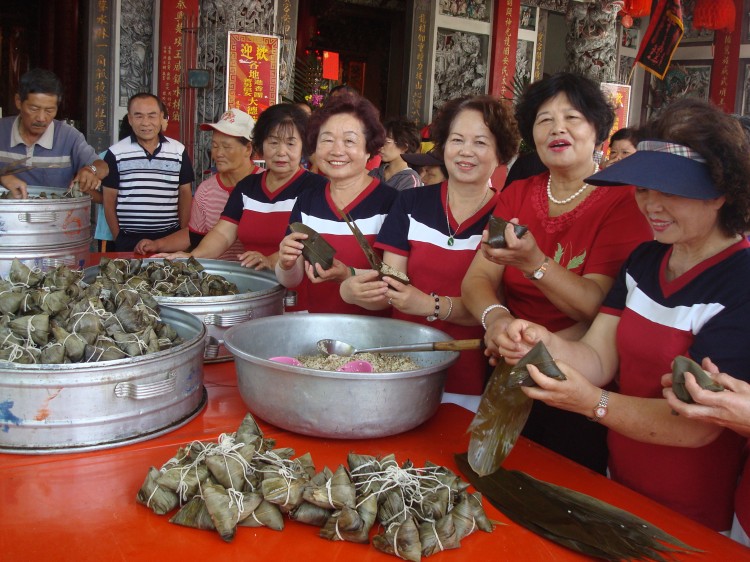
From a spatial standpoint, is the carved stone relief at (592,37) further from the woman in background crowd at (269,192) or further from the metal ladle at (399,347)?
the metal ladle at (399,347)

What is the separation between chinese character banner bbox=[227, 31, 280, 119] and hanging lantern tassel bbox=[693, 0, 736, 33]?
4655 mm

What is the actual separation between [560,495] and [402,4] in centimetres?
796

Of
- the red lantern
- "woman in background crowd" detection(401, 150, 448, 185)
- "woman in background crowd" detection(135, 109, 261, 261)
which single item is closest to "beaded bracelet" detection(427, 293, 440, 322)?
"woman in background crowd" detection(135, 109, 261, 261)

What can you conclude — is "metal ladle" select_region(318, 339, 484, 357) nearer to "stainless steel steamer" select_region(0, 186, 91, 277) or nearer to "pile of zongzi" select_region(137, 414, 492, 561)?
"pile of zongzi" select_region(137, 414, 492, 561)

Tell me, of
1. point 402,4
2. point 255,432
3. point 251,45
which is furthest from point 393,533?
point 402,4

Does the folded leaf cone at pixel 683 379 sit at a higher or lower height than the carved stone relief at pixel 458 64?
lower

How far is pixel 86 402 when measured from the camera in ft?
4.54

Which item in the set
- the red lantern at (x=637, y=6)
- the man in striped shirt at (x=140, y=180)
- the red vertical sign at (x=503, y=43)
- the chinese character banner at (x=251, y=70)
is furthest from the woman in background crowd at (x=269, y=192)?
the red vertical sign at (x=503, y=43)

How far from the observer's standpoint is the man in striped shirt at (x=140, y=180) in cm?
386

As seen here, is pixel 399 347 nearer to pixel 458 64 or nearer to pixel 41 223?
pixel 41 223

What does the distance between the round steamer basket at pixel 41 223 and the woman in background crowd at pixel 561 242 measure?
4.78 ft

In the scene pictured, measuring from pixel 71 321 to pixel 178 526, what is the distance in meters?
0.62

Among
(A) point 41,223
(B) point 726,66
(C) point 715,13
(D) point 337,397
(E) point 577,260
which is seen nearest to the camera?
(D) point 337,397

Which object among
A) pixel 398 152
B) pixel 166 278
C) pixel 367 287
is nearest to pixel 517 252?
pixel 367 287
